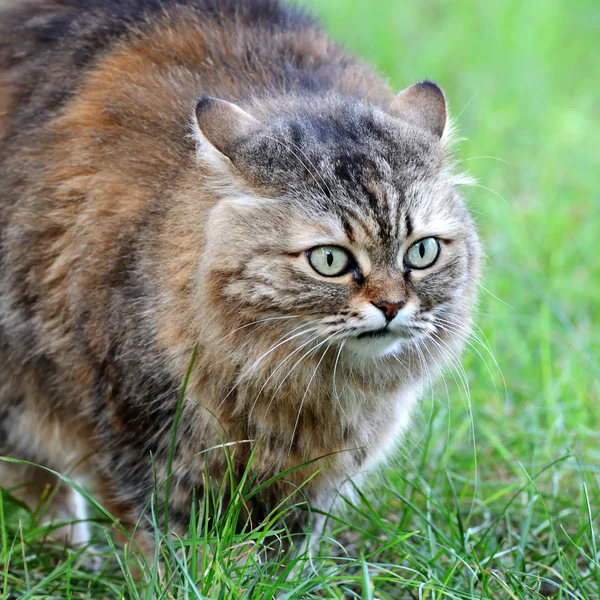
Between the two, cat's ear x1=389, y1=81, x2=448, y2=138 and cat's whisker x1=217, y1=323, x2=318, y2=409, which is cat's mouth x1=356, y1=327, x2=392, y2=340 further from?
cat's ear x1=389, y1=81, x2=448, y2=138

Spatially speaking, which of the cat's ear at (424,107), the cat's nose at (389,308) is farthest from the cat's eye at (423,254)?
the cat's ear at (424,107)

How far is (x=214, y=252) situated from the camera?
278cm

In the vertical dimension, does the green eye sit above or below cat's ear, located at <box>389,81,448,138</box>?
below

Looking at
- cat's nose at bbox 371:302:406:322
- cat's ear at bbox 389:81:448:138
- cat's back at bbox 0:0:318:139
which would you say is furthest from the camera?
cat's back at bbox 0:0:318:139

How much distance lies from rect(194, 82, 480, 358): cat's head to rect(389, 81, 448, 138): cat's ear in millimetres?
155

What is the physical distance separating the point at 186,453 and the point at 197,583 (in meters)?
0.45

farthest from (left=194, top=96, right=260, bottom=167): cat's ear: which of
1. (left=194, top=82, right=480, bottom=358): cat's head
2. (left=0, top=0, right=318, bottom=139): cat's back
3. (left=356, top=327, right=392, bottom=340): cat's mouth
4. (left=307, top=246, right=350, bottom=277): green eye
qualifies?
(left=356, top=327, right=392, bottom=340): cat's mouth

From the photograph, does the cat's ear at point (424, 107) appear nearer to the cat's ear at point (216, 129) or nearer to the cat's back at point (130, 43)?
the cat's back at point (130, 43)

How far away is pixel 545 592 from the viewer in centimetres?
315

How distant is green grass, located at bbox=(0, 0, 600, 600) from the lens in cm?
292

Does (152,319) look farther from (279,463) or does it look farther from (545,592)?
(545,592)

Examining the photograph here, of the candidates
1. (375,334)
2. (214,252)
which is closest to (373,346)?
(375,334)

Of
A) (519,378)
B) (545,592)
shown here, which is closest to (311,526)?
(545,592)

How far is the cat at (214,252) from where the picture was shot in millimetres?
2711
